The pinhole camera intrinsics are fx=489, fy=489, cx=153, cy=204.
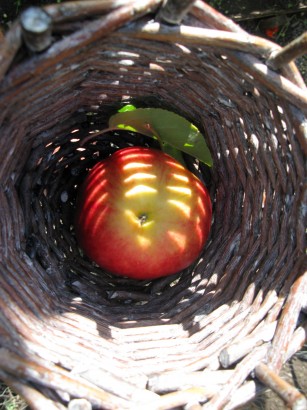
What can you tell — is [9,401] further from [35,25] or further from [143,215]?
[35,25]

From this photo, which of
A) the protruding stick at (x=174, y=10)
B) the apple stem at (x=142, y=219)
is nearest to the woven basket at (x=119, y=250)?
the protruding stick at (x=174, y=10)

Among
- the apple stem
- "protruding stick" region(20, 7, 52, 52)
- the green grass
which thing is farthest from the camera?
the green grass

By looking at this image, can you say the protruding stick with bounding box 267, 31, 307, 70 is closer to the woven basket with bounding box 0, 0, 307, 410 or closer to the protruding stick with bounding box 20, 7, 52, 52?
A: the woven basket with bounding box 0, 0, 307, 410

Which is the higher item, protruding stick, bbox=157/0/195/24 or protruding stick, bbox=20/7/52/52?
protruding stick, bbox=20/7/52/52

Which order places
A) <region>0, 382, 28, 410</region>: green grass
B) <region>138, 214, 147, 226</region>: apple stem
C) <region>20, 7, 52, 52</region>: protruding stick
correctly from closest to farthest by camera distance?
<region>20, 7, 52, 52</region>: protruding stick → <region>138, 214, 147, 226</region>: apple stem → <region>0, 382, 28, 410</region>: green grass

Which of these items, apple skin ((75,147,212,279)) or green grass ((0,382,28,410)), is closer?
apple skin ((75,147,212,279))

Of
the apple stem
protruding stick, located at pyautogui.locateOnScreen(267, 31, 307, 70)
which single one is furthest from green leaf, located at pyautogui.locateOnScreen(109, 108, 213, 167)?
protruding stick, located at pyautogui.locateOnScreen(267, 31, 307, 70)

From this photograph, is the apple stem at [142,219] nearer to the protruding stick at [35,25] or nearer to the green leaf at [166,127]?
the green leaf at [166,127]
